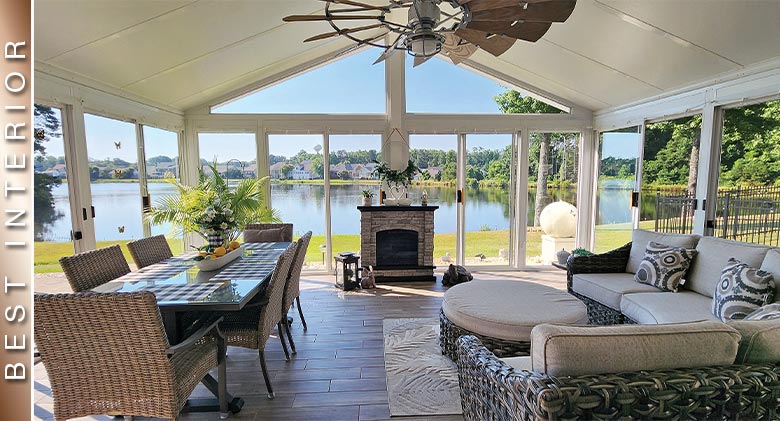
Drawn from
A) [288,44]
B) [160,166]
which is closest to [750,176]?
[288,44]

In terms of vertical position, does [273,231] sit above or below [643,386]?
above

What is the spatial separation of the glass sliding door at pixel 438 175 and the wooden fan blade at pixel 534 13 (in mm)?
3569

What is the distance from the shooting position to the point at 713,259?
2723 millimetres

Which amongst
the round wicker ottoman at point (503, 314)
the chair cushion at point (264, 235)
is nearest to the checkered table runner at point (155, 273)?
the chair cushion at point (264, 235)

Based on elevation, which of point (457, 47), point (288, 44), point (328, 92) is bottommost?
point (457, 47)

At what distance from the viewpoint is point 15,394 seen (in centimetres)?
118

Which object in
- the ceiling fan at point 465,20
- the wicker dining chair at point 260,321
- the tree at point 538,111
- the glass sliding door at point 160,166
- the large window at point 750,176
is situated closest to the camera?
the ceiling fan at point 465,20

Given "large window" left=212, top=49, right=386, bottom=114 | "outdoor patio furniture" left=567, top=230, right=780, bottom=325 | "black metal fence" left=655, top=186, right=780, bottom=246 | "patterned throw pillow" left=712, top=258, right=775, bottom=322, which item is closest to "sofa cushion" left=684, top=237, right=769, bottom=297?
"outdoor patio furniture" left=567, top=230, right=780, bottom=325

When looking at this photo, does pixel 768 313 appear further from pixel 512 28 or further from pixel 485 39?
pixel 485 39

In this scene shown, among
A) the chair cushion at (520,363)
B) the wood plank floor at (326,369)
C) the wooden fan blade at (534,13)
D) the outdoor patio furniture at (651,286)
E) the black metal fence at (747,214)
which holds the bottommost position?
the wood plank floor at (326,369)

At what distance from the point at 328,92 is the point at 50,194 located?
3.40 metres

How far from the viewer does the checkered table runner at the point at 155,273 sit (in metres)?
2.38

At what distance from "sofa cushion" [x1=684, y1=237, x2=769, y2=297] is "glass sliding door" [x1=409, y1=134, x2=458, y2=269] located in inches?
121

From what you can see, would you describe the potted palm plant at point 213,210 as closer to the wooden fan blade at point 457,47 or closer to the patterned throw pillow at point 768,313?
the wooden fan blade at point 457,47
